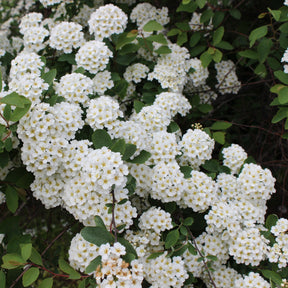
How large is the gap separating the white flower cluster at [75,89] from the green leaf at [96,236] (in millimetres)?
1077

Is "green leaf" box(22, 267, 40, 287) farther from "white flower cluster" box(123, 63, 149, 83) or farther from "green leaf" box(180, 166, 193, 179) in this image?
"white flower cluster" box(123, 63, 149, 83)

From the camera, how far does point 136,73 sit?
3311mm

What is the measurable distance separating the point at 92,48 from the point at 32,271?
5.80ft

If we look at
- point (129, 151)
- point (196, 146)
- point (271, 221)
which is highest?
point (129, 151)

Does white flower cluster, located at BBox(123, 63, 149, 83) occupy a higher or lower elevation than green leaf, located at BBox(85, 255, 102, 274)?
higher

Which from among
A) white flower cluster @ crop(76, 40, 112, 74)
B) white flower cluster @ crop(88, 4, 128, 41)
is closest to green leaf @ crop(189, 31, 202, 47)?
white flower cluster @ crop(88, 4, 128, 41)

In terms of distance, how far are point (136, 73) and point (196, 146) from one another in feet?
3.55

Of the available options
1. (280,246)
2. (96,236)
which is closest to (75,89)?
(96,236)

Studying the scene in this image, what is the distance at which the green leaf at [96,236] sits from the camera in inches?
76.4

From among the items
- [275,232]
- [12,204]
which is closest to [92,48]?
[12,204]

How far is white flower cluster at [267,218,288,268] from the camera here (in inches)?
89.3

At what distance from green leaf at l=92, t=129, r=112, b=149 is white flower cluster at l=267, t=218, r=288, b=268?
1282mm

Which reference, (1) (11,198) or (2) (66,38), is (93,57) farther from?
(1) (11,198)

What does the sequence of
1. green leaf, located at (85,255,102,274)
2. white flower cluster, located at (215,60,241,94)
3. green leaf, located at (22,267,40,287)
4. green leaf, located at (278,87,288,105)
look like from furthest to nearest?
white flower cluster, located at (215,60,241,94)
green leaf, located at (278,87,288,105)
green leaf, located at (22,267,40,287)
green leaf, located at (85,255,102,274)
